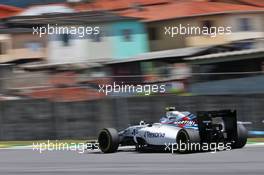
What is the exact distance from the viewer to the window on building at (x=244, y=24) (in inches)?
1012

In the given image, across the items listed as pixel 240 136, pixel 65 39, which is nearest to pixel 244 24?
pixel 65 39

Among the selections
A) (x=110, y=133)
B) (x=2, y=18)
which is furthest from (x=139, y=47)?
(x=110, y=133)

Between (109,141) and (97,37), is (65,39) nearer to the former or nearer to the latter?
(97,37)

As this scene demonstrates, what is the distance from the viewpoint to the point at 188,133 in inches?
400

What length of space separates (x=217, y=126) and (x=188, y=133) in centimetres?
73

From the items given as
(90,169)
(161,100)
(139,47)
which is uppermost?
(139,47)

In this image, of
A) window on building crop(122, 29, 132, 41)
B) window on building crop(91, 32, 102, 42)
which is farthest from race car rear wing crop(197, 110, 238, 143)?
window on building crop(91, 32, 102, 42)

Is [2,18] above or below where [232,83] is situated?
above

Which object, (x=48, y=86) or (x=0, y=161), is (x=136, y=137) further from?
(x=48, y=86)

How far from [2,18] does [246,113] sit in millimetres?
14200

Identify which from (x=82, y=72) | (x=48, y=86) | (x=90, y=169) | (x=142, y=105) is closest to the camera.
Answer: (x=90, y=169)

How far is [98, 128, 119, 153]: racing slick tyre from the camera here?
11.5m

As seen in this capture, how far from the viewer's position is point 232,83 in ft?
55.1

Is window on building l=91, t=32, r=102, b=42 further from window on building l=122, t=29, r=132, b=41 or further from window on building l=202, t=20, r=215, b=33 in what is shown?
window on building l=202, t=20, r=215, b=33
